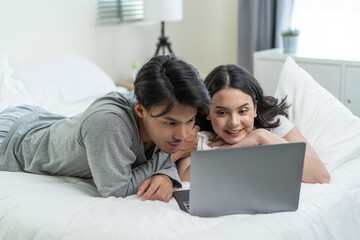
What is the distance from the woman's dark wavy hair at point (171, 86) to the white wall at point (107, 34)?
73.3 inches

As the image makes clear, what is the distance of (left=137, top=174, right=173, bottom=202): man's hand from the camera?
→ 1.32 metres

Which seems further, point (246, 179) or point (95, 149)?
point (95, 149)

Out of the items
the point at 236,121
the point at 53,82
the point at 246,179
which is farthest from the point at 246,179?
the point at 53,82

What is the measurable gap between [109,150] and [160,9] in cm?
212

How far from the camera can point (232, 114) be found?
4.83 feet

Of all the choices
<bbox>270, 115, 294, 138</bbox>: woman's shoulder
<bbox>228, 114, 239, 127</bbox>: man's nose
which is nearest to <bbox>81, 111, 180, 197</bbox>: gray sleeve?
<bbox>228, 114, 239, 127</bbox>: man's nose

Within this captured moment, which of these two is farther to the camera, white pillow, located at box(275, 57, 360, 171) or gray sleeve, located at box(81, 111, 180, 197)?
white pillow, located at box(275, 57, 360, 171)

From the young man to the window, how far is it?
2055 millimetres

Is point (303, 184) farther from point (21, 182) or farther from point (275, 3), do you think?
point (275, 3)

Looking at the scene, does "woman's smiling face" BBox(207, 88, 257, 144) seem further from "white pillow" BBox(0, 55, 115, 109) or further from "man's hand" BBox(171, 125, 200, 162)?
"white pillow" BBox(0, 55, 115, 109)

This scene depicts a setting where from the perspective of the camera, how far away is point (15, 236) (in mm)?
1238

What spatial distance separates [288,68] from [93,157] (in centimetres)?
99

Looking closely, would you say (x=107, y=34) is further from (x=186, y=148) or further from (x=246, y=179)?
(x=246, y=179)

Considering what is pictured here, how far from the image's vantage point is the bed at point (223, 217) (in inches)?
44.6
